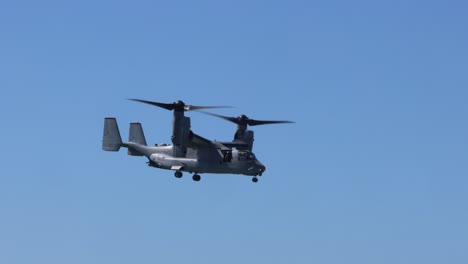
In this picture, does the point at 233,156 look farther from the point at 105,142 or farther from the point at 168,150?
the point at 105,142

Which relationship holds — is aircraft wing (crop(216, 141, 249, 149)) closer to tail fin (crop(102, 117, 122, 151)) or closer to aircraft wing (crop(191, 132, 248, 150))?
aircraft wing (crop(191, 132, 248, 150))

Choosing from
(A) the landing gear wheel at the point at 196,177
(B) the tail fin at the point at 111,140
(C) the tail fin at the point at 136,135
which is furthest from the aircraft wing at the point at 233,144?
(B) the tail fin at the point at 111,140

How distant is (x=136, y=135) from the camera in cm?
15125

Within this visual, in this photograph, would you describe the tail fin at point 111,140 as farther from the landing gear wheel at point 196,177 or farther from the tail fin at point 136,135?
the landing gear wheel at point 196,177

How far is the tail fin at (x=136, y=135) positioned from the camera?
150 meters

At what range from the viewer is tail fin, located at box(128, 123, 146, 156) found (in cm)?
15025

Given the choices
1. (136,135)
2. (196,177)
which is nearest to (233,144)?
(196,177)

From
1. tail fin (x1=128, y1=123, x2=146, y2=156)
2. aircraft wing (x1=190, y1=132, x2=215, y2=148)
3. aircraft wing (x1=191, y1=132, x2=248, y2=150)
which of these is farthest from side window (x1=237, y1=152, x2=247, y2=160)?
tail fin (x1=128, y1=123, x2=146, y2=156)

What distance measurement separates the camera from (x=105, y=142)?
495 feet

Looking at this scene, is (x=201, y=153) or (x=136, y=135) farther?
(x=136, y=135)

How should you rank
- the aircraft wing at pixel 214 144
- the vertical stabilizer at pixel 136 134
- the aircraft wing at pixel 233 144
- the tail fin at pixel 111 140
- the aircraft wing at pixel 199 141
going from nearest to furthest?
the aircraft wing at pixel 199 141 < the aircraft wing at pixel 214 144 < the aircraft wing at pixel 233 144 < the vertical stabilizer at pixel 136 134 < the tail fin at pixel 111 140

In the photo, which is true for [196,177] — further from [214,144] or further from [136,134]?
[136,134]

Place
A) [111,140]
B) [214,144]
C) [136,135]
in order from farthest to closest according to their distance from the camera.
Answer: [136,135] → [111,140] → [214,144]

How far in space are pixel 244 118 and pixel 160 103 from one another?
18.0m
